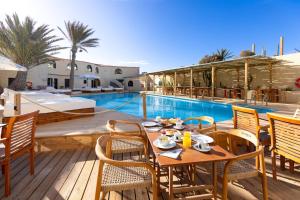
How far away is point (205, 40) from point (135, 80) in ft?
40.1

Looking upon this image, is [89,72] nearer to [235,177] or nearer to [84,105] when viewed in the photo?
[84,105]

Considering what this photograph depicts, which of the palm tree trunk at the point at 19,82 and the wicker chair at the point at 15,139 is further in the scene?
the palm tree trunk at the point at 19,82

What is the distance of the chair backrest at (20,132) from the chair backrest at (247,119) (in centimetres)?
320

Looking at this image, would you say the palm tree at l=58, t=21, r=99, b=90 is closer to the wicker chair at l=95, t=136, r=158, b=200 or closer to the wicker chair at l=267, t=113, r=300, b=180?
the wicker chair at l=95, t=136, r=158, b=200

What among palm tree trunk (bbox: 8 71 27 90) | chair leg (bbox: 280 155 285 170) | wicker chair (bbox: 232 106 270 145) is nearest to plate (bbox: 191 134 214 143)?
wicker chair (bbox: 232 106 270 145)

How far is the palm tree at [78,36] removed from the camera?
16625 mm

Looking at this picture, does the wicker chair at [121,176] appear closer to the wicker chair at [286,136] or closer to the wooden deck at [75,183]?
the wooden deck at [75,183]

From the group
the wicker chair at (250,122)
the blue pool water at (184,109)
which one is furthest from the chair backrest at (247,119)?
the blue pool water at (184,109)

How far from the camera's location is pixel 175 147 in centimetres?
167

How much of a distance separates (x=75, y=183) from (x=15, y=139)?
3.02ft

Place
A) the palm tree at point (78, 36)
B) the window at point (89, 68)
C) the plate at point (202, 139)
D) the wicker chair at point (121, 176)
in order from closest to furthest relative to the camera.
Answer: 1. the wicker chair at point (121, 176)
2. the plate at point (202, 139)
3. the palm tree at point (78, 36)
4. the window at point (89, 68)

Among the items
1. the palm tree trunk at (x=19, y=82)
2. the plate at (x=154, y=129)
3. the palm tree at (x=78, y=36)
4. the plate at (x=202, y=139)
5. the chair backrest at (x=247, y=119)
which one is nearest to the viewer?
the plate at (x=202, y=139)

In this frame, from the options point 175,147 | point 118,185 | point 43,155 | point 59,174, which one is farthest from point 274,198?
point 43,155

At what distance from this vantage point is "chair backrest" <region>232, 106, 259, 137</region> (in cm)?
258
